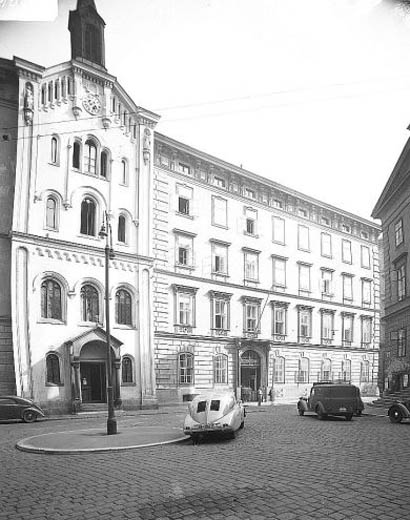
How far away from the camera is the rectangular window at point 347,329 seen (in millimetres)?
47184

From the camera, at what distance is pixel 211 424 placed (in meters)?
14.6

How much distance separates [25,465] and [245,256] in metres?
29.9

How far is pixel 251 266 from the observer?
40.2m

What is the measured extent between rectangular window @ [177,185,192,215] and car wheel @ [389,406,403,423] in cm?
2046

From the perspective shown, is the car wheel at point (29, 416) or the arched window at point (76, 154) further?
the arched window at point (76, 154)

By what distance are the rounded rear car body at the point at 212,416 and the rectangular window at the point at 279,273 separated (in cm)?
2626

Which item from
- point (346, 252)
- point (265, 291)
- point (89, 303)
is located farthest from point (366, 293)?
point (89, 303)

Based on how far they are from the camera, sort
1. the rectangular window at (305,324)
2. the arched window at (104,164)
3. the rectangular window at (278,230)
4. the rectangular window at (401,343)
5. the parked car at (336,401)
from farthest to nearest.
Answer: the rectangular window at (305,324)
the rectangular window at (278,230)
the arched window at (104,164)
the rectangular window at (401,343)
the parked car at (336,401)

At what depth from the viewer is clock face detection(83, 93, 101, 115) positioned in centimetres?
3136

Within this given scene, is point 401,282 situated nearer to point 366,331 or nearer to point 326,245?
point 326,245

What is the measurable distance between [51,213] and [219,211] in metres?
13.5

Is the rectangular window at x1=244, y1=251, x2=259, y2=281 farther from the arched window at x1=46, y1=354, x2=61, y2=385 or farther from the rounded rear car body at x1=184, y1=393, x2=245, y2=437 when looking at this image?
the rounded rear car body at x1=184, y1=393, x2=245, y2=437

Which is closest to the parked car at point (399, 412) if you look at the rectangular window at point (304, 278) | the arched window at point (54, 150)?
the arched window at point (54, 150)

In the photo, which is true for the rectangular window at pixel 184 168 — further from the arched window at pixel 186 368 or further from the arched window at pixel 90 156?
the arched window at pixel 186 368
